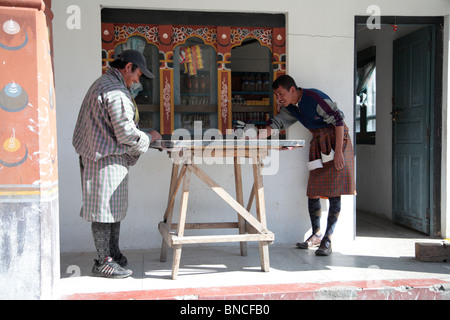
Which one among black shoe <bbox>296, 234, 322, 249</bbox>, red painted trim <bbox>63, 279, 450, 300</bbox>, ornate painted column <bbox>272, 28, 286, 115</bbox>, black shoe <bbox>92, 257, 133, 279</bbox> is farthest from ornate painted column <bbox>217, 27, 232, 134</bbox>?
red painted trim <bbox>63, 279, 450, 300</bbox>

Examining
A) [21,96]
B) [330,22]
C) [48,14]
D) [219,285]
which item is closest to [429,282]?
[219,285]

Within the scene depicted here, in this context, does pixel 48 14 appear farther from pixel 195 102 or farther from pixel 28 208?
pixel 195 102

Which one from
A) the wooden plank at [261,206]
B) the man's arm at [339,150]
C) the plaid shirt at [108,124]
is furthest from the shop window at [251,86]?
the plaid shirt at [108,124]

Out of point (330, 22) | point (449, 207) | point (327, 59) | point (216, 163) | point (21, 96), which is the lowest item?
point (449, 207)

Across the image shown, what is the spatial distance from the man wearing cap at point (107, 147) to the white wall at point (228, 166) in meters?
1.01

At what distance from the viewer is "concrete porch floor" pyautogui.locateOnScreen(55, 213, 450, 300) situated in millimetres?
3504

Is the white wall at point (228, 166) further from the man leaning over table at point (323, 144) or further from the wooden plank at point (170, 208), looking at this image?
the wooden plank at point (170, 208)

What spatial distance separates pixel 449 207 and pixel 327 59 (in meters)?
2.16

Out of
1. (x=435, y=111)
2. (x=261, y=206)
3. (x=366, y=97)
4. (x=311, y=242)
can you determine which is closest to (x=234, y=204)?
(x=261, y=206)

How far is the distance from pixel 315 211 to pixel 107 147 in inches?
91.9

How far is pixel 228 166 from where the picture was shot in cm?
505

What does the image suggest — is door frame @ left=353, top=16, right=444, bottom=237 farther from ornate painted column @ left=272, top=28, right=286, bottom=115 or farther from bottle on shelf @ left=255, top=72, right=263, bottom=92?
bottle on shelf @ left=255, top=72, right=263, bottom=92

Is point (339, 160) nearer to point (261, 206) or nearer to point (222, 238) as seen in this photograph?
point (261, 206)

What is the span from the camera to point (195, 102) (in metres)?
5.09
